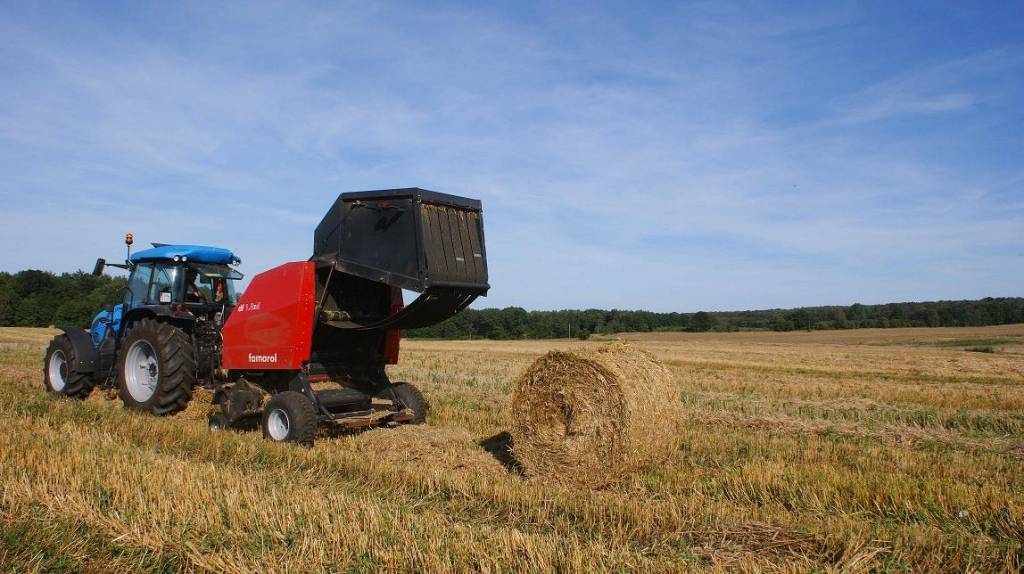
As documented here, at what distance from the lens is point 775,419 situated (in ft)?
32.7

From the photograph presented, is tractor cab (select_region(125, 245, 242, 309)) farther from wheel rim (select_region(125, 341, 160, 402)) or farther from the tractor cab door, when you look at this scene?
wheel rim (select_region(125, 341, 160, 402))

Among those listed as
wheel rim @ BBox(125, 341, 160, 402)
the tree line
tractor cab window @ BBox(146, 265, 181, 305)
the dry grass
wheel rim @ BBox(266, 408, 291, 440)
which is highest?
the tree line

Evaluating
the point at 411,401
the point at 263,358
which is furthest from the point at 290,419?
the point at 411,401

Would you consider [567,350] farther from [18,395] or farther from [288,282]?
[18,395]

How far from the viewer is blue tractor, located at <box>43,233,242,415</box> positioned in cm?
893

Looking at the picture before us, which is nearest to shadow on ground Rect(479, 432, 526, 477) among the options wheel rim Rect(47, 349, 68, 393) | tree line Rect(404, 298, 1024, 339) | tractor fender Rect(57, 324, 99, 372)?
tractor fender Rect(57, 324, 99, 372)

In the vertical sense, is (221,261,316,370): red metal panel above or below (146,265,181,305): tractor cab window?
below

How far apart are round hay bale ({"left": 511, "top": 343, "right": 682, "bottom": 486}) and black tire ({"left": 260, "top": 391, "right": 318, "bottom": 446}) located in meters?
2.15

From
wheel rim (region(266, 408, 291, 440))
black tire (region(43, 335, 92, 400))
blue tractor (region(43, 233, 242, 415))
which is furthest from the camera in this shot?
black tire (region(43, 335, 92, 400))

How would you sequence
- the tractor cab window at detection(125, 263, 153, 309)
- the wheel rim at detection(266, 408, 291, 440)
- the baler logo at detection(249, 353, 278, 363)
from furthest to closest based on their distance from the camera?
the tractor cab window at detection(125, 263, 153, 309), the baler logo at detection(249, 353, 278, 363), the wheel rim at detection(266, 408, 291, 440)

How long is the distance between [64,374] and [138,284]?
2.00 m

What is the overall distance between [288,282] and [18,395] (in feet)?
18.1

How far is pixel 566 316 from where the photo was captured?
58875 millimetres

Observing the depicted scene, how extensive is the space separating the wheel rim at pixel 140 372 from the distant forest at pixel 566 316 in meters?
34.1
